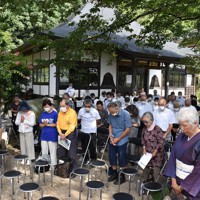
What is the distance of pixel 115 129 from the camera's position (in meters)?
5.48

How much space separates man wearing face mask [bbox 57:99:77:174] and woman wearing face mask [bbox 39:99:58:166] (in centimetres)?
21

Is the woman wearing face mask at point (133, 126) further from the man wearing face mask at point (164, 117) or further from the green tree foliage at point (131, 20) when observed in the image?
the green tree foliage at point (131, 20)

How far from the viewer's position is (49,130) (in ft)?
19.6

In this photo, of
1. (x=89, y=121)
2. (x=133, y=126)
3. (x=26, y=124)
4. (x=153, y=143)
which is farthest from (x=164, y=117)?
(x=26, y=124)

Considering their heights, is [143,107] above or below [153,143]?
above

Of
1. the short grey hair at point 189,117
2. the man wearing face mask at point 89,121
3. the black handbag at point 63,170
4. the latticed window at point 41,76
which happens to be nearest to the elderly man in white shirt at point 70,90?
the latticed window at point 41,76

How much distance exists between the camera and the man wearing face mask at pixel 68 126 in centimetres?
574

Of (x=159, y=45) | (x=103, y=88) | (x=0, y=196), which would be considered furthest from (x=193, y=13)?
(x=0, y=196)

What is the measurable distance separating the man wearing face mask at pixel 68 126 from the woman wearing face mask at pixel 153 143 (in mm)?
1710

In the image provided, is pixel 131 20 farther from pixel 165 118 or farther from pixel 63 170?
pixel 63 170

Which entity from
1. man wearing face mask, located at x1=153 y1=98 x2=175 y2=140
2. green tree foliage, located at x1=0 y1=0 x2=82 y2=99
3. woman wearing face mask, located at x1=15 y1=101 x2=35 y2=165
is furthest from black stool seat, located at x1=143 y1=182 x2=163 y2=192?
green tree foliage, located at x1=0 y1=0 x2=82 y2=99

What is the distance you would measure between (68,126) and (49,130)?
0.51 m

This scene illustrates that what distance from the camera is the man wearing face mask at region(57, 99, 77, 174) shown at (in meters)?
5.74

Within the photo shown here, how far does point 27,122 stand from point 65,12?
14.1ft
